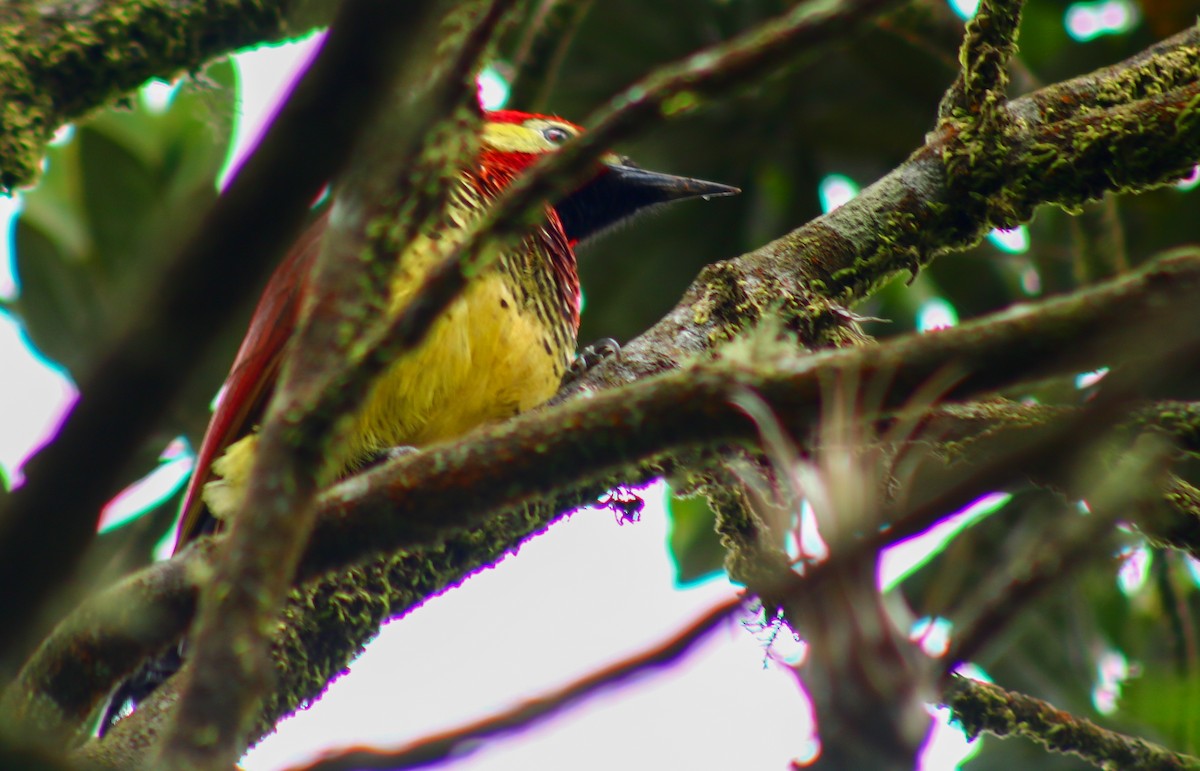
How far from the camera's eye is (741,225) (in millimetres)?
4449

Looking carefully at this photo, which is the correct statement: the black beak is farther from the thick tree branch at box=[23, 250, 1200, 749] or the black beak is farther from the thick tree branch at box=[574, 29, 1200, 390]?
the thick tree branch at box=[23, 250, 1200, 749]

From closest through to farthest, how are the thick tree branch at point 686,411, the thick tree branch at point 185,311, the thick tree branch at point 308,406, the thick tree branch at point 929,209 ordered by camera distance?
1. the thick tree branch at point 185,311
2. the thick tree branch at point 308,406
3. the thick tree branch at point 686,411
4. the thick tree branch at point 929,209

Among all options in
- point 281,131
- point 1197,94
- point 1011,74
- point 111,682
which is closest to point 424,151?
point 281,131

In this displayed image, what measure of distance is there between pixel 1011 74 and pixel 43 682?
131 inches

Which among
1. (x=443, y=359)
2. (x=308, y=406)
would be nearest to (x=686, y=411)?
(x=308, y=406)

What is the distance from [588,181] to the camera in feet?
13.1

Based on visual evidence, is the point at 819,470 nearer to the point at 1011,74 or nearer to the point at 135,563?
the point at 135,563

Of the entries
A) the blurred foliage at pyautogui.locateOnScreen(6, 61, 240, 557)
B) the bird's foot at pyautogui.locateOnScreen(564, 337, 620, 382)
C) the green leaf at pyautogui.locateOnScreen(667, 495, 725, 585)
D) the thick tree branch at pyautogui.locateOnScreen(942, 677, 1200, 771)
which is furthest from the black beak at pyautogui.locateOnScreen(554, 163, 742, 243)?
the thick tree branch at pyautogui.locateOnScreen(942, 677, 1200, 771)

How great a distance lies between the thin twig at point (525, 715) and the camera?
101 centimetres

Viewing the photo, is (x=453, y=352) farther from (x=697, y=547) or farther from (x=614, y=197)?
(x=697, y=547)

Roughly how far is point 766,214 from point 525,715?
11.6 ft

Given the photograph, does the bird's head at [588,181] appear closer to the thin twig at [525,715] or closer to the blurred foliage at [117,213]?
the blurred foliage at [117,213]

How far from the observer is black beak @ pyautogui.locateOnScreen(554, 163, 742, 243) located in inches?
155

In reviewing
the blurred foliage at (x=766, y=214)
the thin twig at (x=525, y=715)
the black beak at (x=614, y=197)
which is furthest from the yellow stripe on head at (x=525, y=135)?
the thin twig at (x=525, y=715)
